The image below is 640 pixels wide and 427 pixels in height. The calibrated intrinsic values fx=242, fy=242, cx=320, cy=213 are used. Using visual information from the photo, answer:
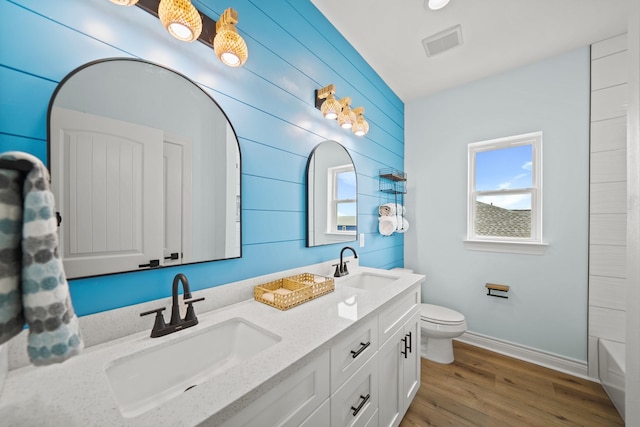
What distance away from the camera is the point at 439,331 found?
6.81ft

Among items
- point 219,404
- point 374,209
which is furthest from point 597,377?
point 219,404

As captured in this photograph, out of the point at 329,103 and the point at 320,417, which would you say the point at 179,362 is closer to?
the point at 320,417

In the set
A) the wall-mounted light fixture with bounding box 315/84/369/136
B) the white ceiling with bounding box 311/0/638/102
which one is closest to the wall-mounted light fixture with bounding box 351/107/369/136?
the wall-mounted light fixture with bounding box 315/84/369/136

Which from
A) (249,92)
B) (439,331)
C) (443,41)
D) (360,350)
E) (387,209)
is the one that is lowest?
(439,331)

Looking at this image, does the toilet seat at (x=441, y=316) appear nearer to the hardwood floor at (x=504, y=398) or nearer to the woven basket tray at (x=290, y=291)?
the hardwood floor at (x=504, y=398)

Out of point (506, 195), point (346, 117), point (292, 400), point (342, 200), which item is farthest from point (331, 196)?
Answer: point (506, 195)

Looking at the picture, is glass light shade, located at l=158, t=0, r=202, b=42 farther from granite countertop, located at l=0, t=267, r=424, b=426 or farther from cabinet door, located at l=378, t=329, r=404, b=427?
cabinet door, located at l=378, t=329, r=404, b=427

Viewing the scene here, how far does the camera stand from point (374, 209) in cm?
239

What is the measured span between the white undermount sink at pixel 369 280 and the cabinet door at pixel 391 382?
0.36 m

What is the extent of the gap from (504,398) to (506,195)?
1726 mm

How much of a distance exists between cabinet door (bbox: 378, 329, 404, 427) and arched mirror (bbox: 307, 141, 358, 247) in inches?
29.2

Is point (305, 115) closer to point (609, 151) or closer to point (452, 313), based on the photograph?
point (452, 313)

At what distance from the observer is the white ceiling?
166cm

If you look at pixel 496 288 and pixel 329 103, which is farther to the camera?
pixel 496 288
